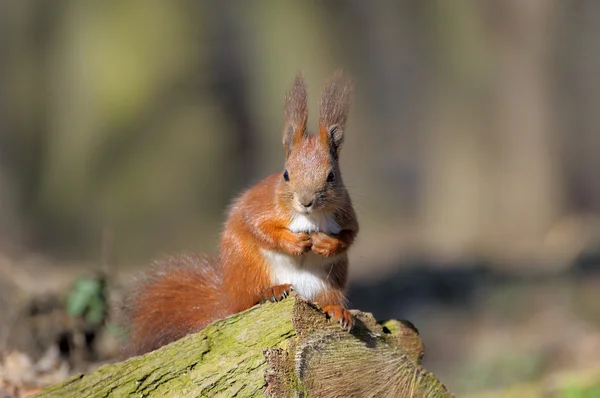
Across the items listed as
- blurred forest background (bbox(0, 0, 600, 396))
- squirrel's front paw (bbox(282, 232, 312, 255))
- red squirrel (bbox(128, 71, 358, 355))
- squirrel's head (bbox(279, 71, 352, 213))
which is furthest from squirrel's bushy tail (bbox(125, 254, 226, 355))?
blurred forest background (bbox(0, 0, 600, 396))

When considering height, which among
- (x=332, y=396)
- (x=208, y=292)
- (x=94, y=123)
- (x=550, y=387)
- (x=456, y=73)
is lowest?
(x=332, y=396)

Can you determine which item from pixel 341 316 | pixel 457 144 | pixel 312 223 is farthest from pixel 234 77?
pixel 341 316

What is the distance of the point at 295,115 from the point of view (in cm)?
A: 291

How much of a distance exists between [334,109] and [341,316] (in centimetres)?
69

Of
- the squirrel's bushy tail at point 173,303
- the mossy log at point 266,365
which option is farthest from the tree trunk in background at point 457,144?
the mossy log at point 266,365

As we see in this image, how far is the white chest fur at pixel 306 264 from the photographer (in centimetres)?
286

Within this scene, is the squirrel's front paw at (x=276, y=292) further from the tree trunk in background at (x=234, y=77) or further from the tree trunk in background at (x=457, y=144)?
the tree trunk in background at (x=234, y=77)

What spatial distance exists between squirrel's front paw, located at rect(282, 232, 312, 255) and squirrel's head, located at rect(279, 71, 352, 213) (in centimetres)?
8

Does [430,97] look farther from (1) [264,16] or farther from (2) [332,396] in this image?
(2) [332,396]

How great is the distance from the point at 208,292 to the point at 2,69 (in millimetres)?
8349

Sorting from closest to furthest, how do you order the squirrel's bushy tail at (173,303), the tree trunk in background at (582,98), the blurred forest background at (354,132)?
1. the squirrel's bushy tail at (173,303)
2. the blurred forest background at (354,132)
3. the tree trunk in background at (582,98)

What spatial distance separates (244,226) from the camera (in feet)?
9.56

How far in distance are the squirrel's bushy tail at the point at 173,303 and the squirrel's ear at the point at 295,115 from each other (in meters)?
0.57

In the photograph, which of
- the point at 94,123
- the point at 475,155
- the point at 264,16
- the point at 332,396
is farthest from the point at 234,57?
the point at 332,396
